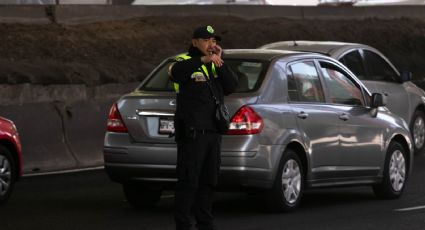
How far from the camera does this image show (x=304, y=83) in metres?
11.9

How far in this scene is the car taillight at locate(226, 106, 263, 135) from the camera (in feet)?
35.4

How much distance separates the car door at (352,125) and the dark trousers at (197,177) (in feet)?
9.98

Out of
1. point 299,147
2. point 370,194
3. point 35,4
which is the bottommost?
point 370,194

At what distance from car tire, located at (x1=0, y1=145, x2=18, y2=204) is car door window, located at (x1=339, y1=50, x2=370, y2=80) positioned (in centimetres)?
585

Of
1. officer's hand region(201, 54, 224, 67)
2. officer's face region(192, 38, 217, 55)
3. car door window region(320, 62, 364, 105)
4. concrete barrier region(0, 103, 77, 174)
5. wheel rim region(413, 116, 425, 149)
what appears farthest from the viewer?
wheel rim region(413, 116, 425, 149)

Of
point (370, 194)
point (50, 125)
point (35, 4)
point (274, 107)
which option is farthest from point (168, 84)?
point (35, 4)

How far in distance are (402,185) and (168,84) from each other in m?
2.96

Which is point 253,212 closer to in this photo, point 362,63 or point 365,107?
point 365,107

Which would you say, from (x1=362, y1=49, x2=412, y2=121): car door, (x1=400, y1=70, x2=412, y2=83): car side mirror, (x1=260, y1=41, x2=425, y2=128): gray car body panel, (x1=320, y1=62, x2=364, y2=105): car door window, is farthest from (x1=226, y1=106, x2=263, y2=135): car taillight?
(x1=400, y1=70, x2=412, y2=83): car side mirror

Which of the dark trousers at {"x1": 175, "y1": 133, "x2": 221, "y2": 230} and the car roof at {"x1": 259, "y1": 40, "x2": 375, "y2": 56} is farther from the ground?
the car roof at {"x1": 259, "y1": 40, "x2": 375, "y2": 56}

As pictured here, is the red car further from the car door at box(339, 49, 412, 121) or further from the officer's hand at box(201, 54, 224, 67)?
the car door at box(339, 49, 412, 121)

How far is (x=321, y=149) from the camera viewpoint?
11.7 meters

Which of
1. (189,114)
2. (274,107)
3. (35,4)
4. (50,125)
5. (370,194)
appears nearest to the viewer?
(189,114)

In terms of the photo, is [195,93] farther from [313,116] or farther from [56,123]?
[56,123]
